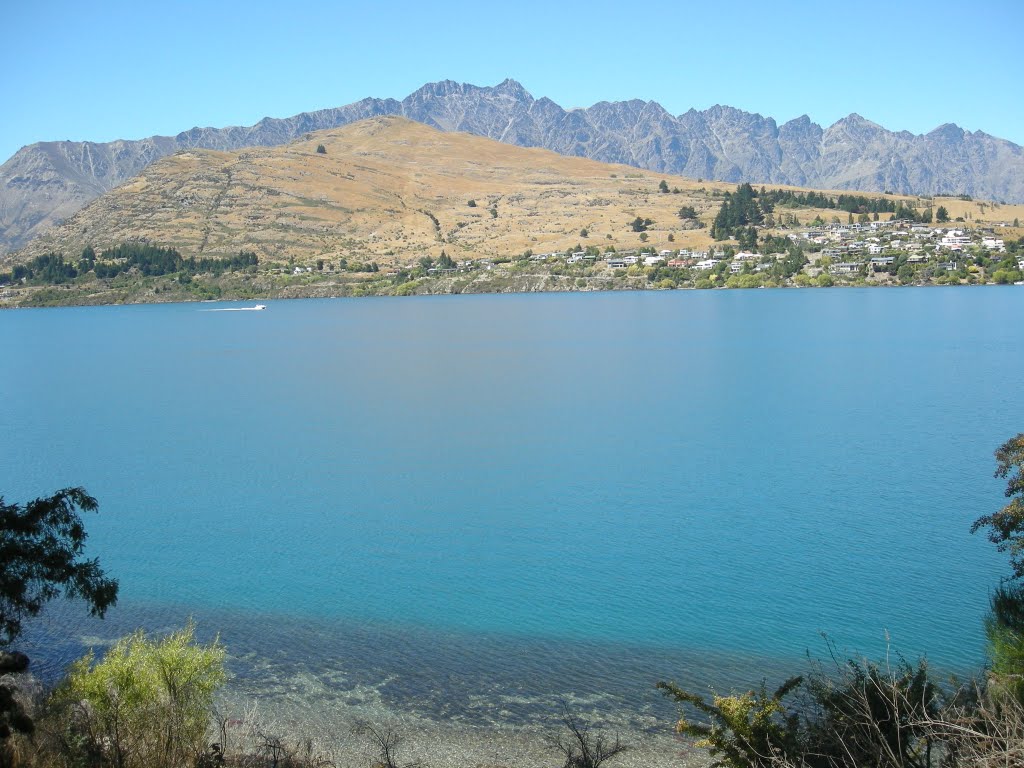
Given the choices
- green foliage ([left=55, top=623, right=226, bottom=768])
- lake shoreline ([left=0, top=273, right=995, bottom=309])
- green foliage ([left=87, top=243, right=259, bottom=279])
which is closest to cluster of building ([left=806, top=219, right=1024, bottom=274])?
lake shoreline ([left=0, top=273, right=995, bottom=309])

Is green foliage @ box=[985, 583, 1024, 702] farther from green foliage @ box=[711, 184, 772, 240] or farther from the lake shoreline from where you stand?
green foliage @ box=[711, 184, 772, 240]

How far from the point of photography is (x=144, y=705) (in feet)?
38.7

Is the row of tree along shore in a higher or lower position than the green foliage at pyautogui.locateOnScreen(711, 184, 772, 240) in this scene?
lower

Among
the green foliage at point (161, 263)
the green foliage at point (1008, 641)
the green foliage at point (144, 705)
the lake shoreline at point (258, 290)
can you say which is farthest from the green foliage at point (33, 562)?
the green foliage at point (161, 263)

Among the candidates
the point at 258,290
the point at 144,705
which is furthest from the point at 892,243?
the point at 144,705

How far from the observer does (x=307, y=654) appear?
17.8m

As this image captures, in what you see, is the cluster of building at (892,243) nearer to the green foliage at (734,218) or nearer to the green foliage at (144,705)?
the green foliage at (734,218)

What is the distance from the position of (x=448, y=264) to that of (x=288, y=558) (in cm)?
15707

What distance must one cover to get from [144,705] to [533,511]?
17.3 metres

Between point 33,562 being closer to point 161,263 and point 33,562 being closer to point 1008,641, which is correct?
point 1008,641

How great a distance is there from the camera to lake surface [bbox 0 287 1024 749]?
17.6 metres

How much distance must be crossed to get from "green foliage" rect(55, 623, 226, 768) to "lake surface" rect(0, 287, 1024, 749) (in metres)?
3.83

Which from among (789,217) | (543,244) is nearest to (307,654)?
(543,244)

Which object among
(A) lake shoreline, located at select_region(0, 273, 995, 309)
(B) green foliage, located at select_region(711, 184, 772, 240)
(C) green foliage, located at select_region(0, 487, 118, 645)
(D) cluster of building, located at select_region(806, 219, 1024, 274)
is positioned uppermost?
(B) green foliage, located at select_region(711, 184, 772, 240)
